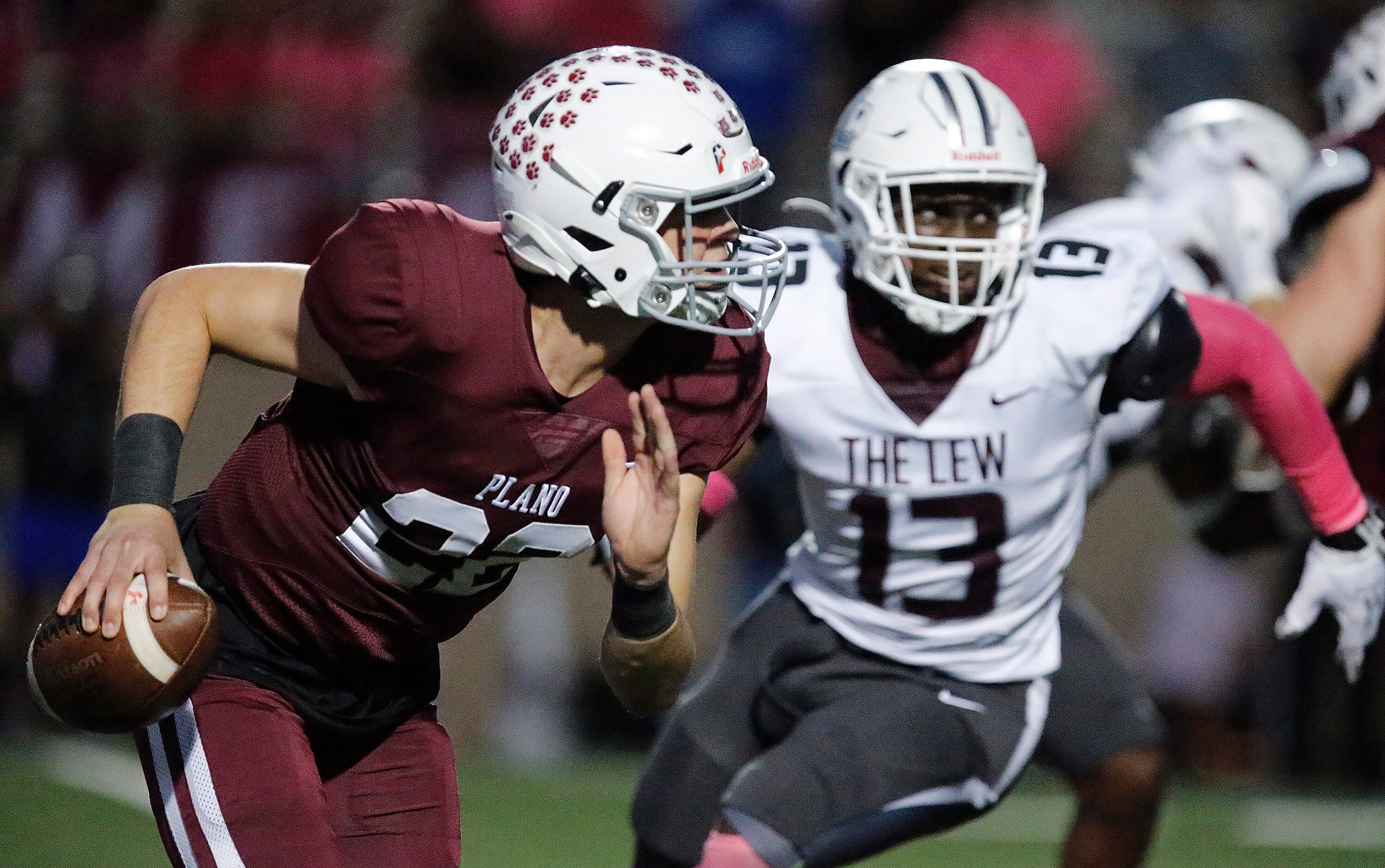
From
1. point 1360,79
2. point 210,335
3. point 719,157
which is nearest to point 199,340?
point 210,335

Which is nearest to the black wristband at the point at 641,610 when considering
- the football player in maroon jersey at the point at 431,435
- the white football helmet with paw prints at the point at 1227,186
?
the football player in maroon jersey at the point at 431,435

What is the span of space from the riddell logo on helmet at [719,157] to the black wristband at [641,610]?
566mm

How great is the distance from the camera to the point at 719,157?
2.57m

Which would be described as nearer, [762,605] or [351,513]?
[351,513]

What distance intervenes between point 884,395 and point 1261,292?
4.73ft

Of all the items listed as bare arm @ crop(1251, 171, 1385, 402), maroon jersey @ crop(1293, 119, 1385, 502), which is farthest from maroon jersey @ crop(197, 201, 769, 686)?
maroon jersey @ crop(1293, 119, 1385, 502)

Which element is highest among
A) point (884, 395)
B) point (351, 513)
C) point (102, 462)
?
point (351, 513)

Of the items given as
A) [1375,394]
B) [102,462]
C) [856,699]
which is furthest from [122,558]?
[102,462]

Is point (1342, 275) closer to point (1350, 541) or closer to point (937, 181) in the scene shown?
point (1350, 541)

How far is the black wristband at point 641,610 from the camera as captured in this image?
8.32 ft

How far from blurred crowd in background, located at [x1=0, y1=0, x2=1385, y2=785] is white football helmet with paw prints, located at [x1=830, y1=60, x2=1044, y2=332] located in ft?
8.72

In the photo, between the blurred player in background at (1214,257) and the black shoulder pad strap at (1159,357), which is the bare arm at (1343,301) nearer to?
the blurred player in background at (1214,257)

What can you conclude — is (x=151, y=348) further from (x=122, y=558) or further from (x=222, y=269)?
(x=122, y=558)

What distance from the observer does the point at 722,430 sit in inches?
106
